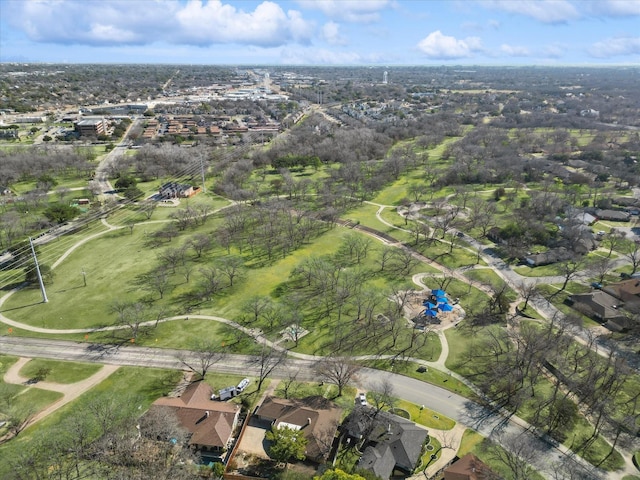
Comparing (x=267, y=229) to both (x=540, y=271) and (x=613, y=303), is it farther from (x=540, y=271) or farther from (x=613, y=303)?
(x=613, y=303)

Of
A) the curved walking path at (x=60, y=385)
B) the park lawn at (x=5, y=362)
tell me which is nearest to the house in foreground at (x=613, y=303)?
the curved walking path at (x=60, y=385)

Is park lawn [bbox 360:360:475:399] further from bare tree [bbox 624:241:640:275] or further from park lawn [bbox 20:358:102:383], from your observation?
bare tree [bbox 624:241:640:275]

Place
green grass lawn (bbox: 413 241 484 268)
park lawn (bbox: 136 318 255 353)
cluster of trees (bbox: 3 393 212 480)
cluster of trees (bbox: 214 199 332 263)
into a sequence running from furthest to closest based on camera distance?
cluster of trees (bbox: 214 199 332 263) < green grass lawn (bbox: 413 241 484 268) < park lawn (bbox: 136 318 255 353) < cluster of trees (bbox: 3 393 212 480)

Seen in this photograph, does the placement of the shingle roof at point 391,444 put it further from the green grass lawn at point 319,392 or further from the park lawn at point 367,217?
the park lawn at point 367,217

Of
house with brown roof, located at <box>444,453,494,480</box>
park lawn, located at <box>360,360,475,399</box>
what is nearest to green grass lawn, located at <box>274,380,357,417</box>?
park lawn, located at <box>360,360,475,399</box>

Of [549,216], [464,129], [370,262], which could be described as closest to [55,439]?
[370,262]

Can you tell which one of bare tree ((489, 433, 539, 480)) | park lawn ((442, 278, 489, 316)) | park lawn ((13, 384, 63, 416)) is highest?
park lawn ((442, 278, 489, 316))
